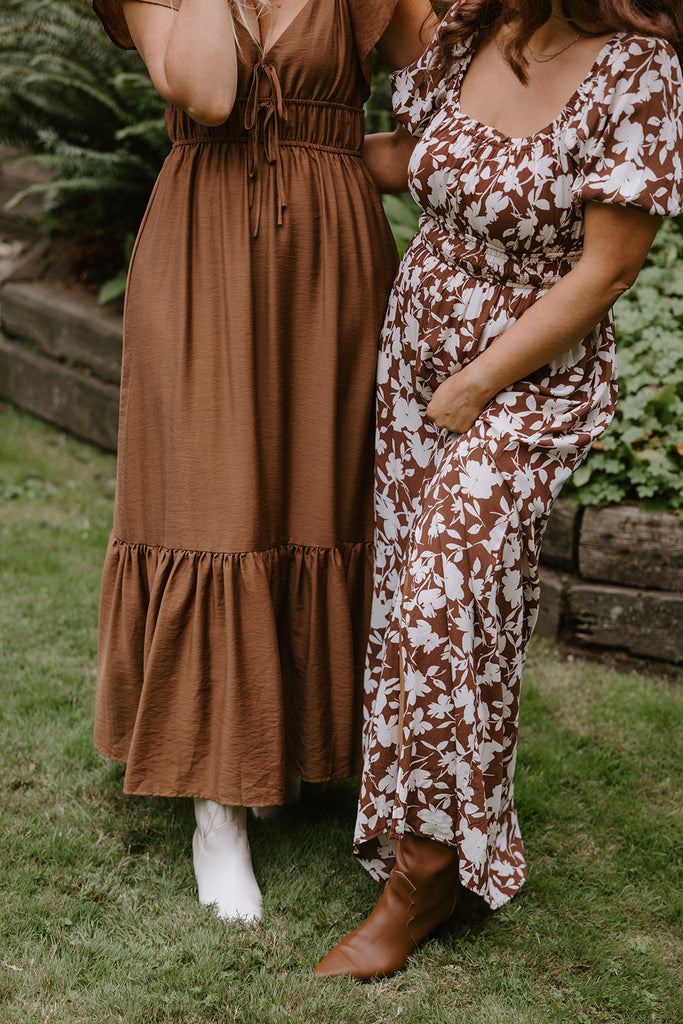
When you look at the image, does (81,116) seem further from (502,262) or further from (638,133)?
(638,133)

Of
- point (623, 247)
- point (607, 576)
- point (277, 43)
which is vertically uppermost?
point (277, 43)

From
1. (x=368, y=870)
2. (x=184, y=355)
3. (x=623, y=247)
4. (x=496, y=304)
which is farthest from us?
(x=368, y=870)

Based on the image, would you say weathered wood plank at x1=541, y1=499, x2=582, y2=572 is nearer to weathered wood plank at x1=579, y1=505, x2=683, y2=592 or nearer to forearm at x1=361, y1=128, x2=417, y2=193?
weathered wood plank at x1=579, y1=505, x2=683, y2=592

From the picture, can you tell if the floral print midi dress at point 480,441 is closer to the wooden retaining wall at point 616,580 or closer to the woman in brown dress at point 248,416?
the woman in brown dress at point 248,416

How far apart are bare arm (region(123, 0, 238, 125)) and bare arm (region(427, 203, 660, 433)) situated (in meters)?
0.75

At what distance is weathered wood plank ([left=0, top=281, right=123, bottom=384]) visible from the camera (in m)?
5.48

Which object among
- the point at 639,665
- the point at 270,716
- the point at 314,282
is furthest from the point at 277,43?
the point at 639,665

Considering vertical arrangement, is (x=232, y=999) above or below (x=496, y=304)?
below

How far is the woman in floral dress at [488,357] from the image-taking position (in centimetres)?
178

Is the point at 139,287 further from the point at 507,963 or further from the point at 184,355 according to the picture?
the point at 507,963

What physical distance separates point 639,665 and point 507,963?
164cm

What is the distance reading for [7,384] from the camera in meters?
6.15

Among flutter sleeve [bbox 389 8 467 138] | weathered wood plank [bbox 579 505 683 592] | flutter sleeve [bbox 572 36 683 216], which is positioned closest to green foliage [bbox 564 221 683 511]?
weathered wood plank [bbox 579 505 683 592]

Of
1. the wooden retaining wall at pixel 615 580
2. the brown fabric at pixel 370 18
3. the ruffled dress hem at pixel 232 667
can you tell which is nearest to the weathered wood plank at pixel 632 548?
the wooden retaining wall at pixel 615 580
